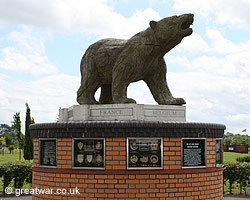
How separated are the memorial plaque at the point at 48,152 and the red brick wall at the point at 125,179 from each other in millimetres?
253

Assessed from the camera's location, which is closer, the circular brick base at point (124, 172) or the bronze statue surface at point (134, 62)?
the circular brick base at point (124, 172)

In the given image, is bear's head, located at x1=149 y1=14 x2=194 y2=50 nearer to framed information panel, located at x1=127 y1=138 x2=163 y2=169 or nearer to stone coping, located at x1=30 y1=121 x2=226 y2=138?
stone coping, located at x1=30 y1=121 x2=226 y2=138

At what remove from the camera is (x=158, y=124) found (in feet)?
26.6

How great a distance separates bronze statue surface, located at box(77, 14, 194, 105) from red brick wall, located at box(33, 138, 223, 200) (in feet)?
6.28

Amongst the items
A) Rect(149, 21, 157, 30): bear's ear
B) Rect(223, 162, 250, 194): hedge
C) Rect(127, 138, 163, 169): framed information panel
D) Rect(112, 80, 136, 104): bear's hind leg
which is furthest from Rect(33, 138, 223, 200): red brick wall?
Rect(223, 162, 250, 194): hedge

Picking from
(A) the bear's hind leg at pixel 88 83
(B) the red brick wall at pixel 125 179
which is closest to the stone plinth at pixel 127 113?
(B) the red brick wall at pixel 125 179

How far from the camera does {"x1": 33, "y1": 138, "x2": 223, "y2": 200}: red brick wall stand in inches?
310

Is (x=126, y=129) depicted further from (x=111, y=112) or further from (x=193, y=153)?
(x=193, y=153)

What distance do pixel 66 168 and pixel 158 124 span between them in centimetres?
247

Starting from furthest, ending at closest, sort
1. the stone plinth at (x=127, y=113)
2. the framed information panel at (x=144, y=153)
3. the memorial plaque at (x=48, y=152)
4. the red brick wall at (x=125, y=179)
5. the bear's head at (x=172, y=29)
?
the bear's head at (x=172, y=29) < the memorial plaque at (x=48, y=152) < the stone plinth at (x=127, y=113) < the framed information panel at (x=144, y=153) < the red brick wall at (x=125, y=179)

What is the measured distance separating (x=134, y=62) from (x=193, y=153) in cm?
289

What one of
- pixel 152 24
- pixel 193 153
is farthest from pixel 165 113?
pixel 152 24

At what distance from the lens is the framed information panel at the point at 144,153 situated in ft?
26.2

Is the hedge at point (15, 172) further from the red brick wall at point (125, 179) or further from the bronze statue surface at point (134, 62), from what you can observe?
the red brick wall at point (125, 179)
